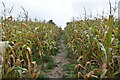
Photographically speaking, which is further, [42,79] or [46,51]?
[46,51]

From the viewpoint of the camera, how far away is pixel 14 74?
2729mm

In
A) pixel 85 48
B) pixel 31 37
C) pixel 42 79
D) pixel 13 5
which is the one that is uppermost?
pixel 13 5

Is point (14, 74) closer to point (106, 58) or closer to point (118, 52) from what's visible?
point (106, 58)

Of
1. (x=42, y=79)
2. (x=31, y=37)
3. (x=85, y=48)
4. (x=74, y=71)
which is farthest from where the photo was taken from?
(x=31, y=37)

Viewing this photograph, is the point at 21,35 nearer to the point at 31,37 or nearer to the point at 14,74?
the point at 31,37

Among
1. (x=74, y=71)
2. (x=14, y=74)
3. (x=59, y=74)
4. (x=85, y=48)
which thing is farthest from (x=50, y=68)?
(x=14, y=74)

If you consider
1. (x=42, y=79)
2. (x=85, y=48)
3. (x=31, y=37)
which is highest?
(x=31, y=37)

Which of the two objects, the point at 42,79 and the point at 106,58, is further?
the point at 42,79

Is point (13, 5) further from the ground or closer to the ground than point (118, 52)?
further from the ground

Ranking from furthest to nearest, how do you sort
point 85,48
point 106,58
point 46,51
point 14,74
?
point 46,51 → point 85,48 → point 14,74 → point 106,58

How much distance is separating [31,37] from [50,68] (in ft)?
3.69


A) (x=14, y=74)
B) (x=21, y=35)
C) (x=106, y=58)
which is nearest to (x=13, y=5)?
(x=21, y=35)

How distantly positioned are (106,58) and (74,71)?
3.72 feet

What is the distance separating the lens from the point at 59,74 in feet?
11.8
